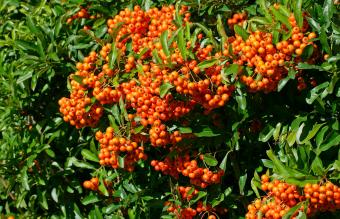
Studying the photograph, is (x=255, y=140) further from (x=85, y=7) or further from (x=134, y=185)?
(x=85, y=7)

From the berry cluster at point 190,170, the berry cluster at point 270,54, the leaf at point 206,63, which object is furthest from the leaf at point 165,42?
the berry cluster at point 190,170

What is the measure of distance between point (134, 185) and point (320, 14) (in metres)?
1.88

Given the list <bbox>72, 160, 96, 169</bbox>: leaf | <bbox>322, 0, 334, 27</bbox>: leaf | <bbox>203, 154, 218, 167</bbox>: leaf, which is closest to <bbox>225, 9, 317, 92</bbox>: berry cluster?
<bbox>322, 0, 334, 27</bbox>: leaf

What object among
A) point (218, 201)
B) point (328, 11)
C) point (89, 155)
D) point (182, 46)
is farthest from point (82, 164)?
point (328, 11)

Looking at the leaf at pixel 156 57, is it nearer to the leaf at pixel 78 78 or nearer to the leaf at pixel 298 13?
the leaf at pixel 78 78

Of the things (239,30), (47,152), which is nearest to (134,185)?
(47,152)

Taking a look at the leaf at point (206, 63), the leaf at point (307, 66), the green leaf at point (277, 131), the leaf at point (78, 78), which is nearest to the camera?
the leaf at point (307, 66)

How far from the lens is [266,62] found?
11.8ft

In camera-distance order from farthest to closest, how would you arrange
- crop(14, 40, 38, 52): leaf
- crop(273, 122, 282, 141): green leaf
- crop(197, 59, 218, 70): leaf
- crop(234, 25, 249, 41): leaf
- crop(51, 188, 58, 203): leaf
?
crop(51, 188, 58, 203): leaf < crop(14, 40, 38, 52): leaf < crop(273, 122, 282, 141): green leaf < crop(234, 25, 249, 41): leaf < crop(197, 59, 218, 70): leaf

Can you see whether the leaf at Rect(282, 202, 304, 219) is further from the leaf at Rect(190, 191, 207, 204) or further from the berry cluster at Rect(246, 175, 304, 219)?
the leaf at Rect(190, 191, 207, 204)

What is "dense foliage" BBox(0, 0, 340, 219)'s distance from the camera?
3.65m

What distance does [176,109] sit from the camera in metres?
3.79

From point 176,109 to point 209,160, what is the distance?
49 cm

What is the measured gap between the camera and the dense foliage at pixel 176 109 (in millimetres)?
3654
